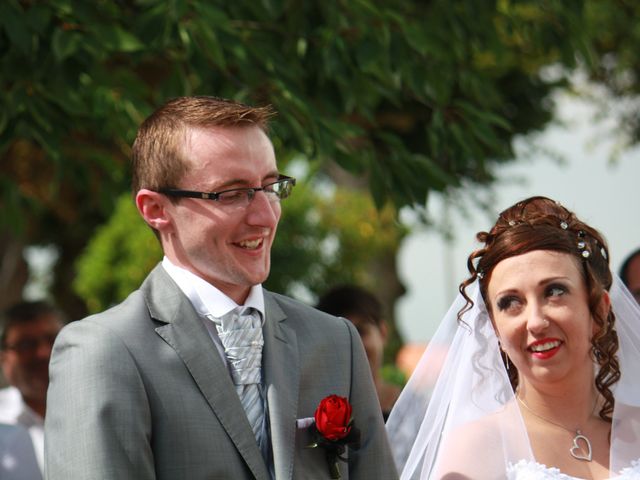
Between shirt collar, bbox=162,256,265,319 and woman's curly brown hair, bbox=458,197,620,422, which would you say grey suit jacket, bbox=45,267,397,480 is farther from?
woman's curly brown hair, bbox=458,197,620,422

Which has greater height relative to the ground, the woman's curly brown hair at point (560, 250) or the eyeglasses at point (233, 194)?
the woman's curly brown hair at point (560, 250)

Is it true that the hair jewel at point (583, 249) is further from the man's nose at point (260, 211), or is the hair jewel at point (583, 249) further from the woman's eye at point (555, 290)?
the man's nose at point (260, 211)

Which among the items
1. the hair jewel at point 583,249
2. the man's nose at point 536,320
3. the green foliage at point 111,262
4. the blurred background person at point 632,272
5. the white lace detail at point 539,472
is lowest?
the white lace detail at point 539,472

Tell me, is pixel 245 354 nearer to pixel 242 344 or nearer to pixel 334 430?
pixel 242 344

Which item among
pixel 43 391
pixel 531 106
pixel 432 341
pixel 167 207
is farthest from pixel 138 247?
pixel 167 207

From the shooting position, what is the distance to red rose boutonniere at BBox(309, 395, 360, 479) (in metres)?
3.00

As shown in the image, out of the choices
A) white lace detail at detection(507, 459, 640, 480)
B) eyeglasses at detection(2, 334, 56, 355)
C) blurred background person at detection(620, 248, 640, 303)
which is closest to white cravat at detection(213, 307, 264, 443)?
white lace detail at detection(507, 459, 640, 480)

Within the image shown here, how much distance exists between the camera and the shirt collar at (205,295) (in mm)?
3084

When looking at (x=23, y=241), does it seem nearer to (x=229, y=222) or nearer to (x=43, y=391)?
(x=43, y=391)

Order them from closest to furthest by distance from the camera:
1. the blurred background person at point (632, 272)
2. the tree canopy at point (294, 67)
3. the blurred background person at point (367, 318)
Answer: the tree canopy at point (294, 67) < the blurred background person at point (632, 272) < the blurred background person at point (367, 318)

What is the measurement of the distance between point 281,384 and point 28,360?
3.46 metres

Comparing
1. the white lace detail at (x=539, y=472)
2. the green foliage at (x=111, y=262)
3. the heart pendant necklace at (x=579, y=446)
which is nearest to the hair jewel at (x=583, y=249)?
the heart pendant necklace at (x=579, y=446)

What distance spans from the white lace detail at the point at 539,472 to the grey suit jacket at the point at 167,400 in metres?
0.66

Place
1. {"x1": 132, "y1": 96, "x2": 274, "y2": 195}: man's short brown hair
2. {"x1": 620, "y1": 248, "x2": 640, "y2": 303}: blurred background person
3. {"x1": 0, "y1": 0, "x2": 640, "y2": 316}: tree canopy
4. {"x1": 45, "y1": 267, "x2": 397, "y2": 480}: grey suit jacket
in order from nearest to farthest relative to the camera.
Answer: {"x1": 45, "y1": 267, "x2": 397, "y2": 480}: grey suit jacket < {"x1": 132, "y1": 96, "x2": 274, "y2": 195}: man's short brown hair < {"x1": 0, "y1": 0, "x2": 640, "y2": 316}: tree canopy < {"x1": 620, "y1": 248, "x2": 640, "y2": 303}: blurred background person
